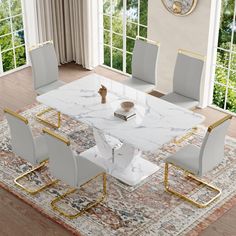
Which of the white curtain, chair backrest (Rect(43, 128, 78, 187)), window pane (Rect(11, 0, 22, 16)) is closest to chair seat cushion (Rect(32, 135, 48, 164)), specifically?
chair backrest (Rect(43, 128, 78, 187))

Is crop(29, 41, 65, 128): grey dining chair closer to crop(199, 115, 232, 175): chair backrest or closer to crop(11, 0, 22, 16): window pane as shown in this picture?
crop(11, 0, 22, 16): window pane

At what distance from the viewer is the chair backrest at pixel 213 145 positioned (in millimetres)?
6145

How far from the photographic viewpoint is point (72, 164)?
6.05 meters

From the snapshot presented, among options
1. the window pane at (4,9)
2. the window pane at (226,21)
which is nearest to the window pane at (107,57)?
the window pane at (4,9)

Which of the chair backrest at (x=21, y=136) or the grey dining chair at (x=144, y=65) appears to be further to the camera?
the grey dining chair at (x=144, y=65)

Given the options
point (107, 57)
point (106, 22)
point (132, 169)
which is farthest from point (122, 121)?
point (106, 22)

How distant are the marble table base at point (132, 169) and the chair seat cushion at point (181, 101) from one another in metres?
0.94

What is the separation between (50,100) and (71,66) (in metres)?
3.26

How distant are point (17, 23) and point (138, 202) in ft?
16.8

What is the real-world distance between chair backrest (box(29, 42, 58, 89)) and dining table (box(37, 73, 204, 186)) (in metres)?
0.81

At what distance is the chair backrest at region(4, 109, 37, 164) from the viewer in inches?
251

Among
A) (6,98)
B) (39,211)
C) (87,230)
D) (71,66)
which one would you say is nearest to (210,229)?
(87,230)

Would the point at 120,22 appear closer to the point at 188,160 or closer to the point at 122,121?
the point at 122,121

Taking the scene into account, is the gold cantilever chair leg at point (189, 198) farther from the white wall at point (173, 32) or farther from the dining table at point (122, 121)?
the white wall at point (173, 32)
